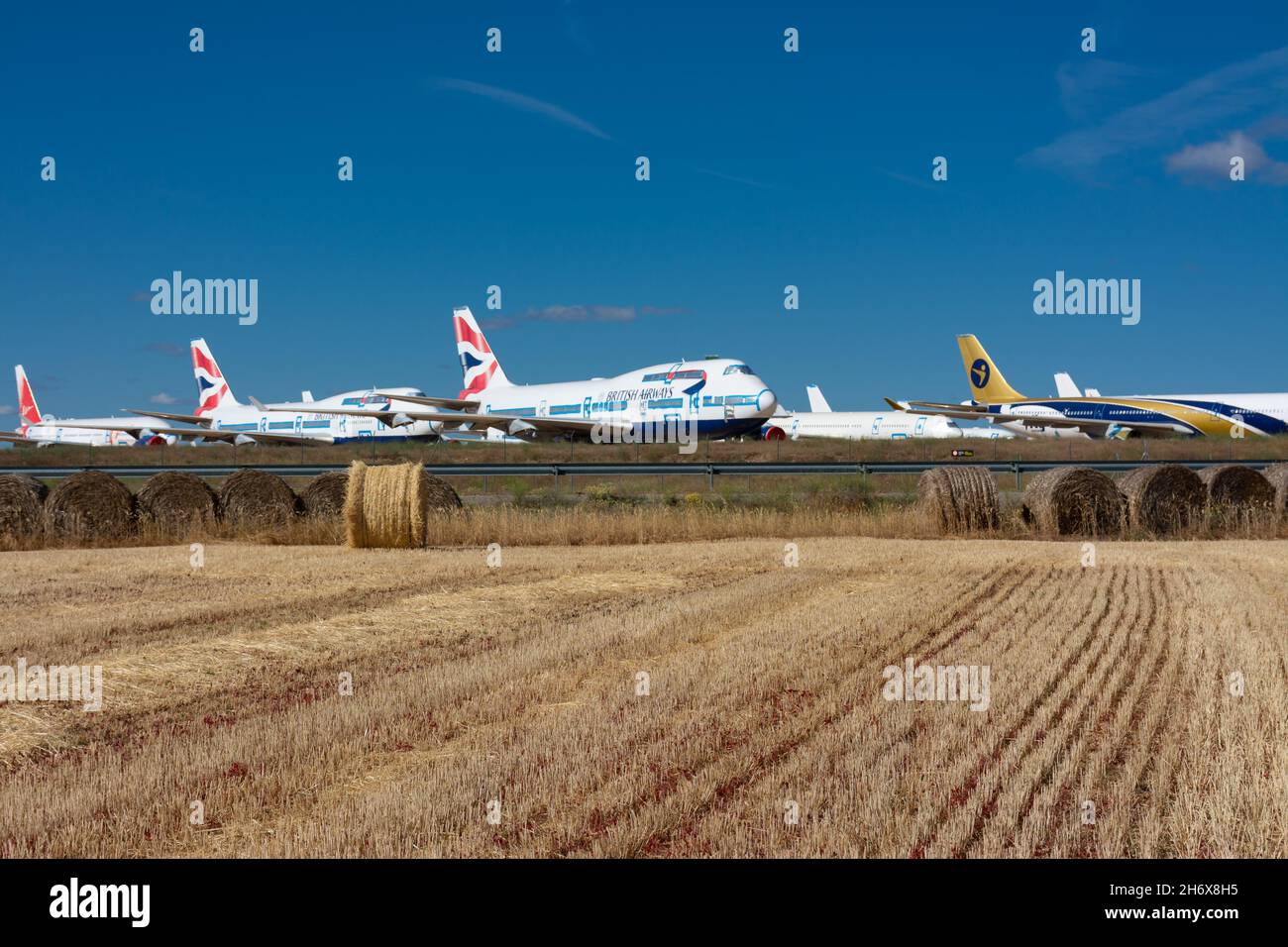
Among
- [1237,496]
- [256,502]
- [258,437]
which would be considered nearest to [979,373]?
[258,437]

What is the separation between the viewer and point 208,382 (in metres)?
75.5

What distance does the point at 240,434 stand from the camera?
66.7m

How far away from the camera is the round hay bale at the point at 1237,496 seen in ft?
72.5

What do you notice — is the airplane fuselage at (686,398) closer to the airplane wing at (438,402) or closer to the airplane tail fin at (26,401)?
the airplane wing at (438,402)

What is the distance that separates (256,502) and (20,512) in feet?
12.6

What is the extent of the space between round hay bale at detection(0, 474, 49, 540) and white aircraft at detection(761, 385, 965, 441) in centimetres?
5092

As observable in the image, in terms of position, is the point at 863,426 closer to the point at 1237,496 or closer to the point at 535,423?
the point at 535,423

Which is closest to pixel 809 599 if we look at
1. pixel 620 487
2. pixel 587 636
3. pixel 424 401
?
pixel 587 636

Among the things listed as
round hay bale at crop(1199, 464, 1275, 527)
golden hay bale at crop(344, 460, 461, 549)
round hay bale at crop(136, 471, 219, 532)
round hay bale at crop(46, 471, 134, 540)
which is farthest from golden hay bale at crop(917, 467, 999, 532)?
round hay bale at crop(46, 471, 134, 540)

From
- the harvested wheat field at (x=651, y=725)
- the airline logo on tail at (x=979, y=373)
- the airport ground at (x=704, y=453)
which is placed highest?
the airline logo on tail at (x=979, y=373)

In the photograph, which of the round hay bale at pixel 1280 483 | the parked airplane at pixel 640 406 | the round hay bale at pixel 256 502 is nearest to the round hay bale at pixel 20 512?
the round hay bale at pixel 256 502

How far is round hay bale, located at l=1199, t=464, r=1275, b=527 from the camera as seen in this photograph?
22094 mm

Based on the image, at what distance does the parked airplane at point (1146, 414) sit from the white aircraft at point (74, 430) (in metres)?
48.6

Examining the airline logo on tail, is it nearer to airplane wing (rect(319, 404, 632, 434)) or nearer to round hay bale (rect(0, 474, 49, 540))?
airplane wing (rect(319, 404, 632, 434))
